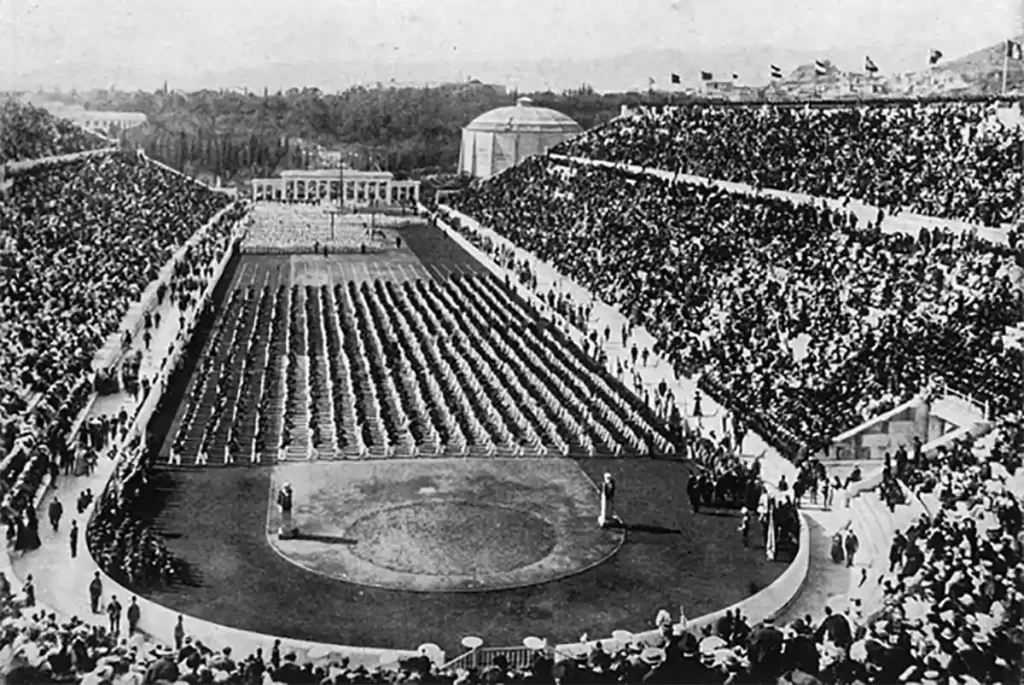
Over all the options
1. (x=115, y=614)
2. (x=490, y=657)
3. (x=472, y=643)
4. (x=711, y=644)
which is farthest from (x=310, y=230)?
(x=711, y=644)

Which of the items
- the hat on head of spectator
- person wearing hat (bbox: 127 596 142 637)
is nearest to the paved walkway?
the hat on head of spectator

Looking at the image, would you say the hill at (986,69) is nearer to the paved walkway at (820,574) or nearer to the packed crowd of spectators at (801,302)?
the packed crowd of spectators at (801,302)

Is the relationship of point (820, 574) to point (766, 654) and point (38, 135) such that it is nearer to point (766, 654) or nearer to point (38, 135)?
point (766, 654)

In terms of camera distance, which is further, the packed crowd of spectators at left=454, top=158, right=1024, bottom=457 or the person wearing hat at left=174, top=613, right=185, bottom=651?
A: the packed crowd of spectators at left=454, top=158, right=1024, bottom=457

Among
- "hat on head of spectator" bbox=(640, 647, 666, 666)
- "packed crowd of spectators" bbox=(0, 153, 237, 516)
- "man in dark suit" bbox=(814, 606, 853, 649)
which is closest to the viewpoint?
"hat on head of spectator" bbox=(640, 647, 666, 666)

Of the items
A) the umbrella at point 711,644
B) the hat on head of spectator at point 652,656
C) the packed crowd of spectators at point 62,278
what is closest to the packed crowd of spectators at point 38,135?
the packed crowd of spectators at point 62,278

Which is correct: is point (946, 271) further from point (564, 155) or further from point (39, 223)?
point (564, 155)

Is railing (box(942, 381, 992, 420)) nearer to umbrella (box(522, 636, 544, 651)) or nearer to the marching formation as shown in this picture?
the marching formation
